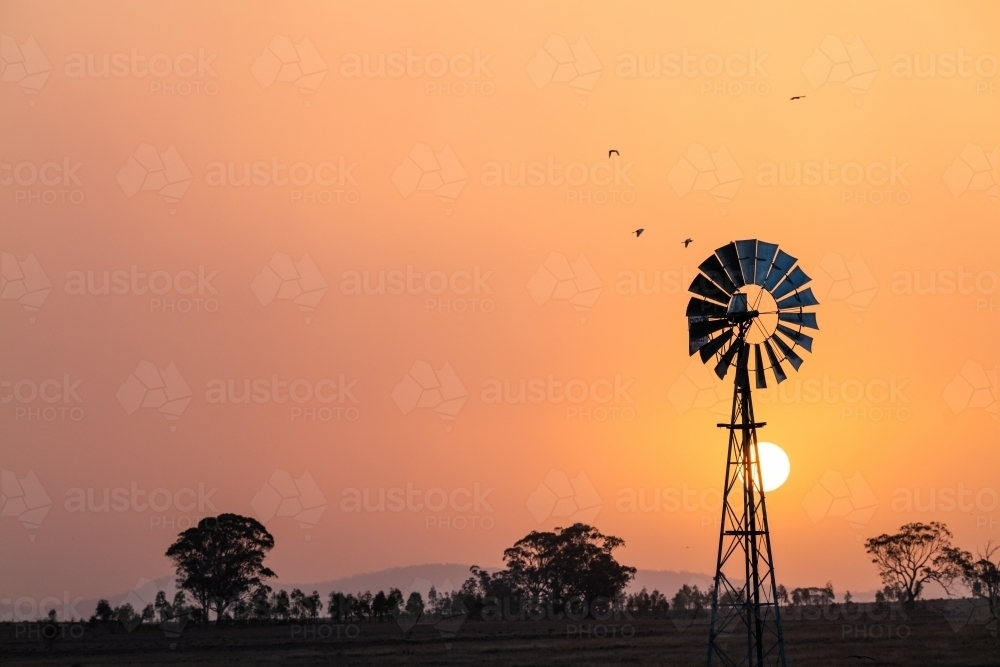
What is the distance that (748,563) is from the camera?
147 ft

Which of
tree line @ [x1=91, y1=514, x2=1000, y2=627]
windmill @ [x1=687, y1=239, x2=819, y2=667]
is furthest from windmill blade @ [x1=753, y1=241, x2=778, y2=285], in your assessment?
tree line @ [x1=91, y1=514, x2=1000, y2=627]

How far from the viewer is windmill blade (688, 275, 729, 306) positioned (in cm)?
4600

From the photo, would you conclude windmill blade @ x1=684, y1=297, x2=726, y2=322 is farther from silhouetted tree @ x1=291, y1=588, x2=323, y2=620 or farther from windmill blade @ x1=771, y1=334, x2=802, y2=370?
silhouetted tree @ x1=291, y1=588, x2=323, y2=620

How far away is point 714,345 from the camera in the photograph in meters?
46.4

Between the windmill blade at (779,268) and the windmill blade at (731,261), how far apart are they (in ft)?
3.12

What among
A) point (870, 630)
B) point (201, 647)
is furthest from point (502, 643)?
point (870, 630)

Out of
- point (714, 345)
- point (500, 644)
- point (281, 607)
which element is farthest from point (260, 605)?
point (714, 345)

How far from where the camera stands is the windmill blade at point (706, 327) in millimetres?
46094

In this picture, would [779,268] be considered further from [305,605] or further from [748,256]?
[305,605]

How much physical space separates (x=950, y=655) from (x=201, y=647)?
43851 millimetres

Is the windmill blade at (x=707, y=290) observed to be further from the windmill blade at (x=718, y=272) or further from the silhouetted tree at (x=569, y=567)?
the silhouetted tree at (x=569, y=567)

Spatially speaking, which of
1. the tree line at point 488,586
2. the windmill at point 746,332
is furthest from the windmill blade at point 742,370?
the tree line at point 488,586

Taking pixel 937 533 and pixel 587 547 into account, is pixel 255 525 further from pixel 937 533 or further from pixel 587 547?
pixel 937 533

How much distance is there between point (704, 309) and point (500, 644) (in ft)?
124
